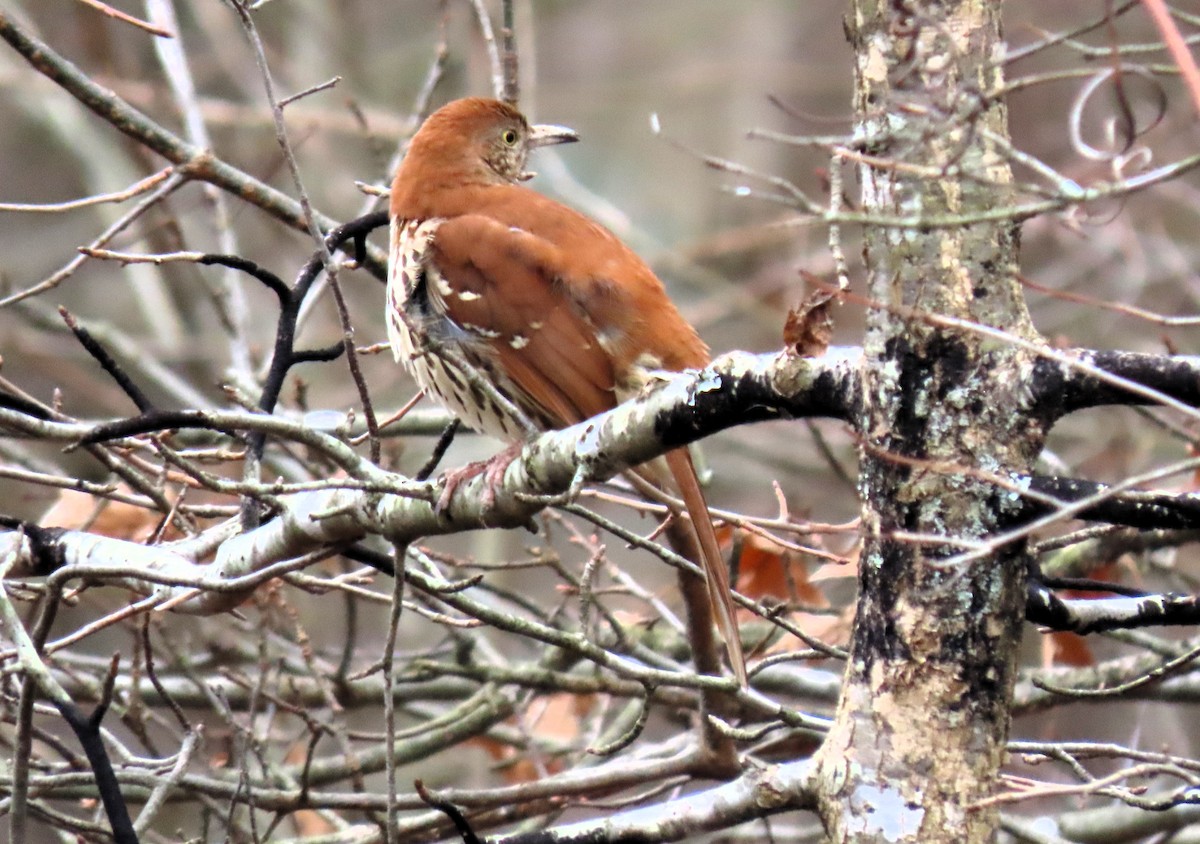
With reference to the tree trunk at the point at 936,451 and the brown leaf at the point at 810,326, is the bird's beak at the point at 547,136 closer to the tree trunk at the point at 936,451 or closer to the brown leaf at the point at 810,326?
the tree trunk at the point at 936,451

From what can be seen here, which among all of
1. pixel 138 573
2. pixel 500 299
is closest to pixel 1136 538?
pixel 500 299

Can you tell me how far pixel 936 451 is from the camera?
2.40 m

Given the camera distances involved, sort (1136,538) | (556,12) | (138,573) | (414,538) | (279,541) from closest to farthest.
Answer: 1. (138,573)
2. (414,538)
3. (279,541)
4. (1136,538)
5. (556,12)

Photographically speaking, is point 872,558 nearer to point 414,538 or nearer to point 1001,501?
point 1001,501

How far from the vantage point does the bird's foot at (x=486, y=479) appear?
2.87m

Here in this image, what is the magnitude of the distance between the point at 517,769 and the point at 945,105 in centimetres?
359

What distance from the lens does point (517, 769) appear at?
538 centimetres

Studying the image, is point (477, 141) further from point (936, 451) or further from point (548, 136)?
point (936, 451)

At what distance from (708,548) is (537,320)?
2.88 ft

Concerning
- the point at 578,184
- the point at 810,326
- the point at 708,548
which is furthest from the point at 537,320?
the point at 578,184

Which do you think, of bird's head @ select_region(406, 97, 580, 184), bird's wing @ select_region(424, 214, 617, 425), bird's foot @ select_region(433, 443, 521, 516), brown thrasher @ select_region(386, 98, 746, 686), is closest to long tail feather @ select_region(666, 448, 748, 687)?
brown thrasher @ select_region(386, 98, 746, 686)

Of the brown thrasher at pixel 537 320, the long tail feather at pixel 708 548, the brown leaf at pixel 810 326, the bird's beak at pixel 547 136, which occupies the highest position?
the bird's beak at pixel 547 136

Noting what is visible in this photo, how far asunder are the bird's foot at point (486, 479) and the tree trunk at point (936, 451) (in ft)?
2.52

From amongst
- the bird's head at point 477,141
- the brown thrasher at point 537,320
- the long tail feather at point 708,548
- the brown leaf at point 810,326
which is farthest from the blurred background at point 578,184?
the brown leaf at point 810,326
